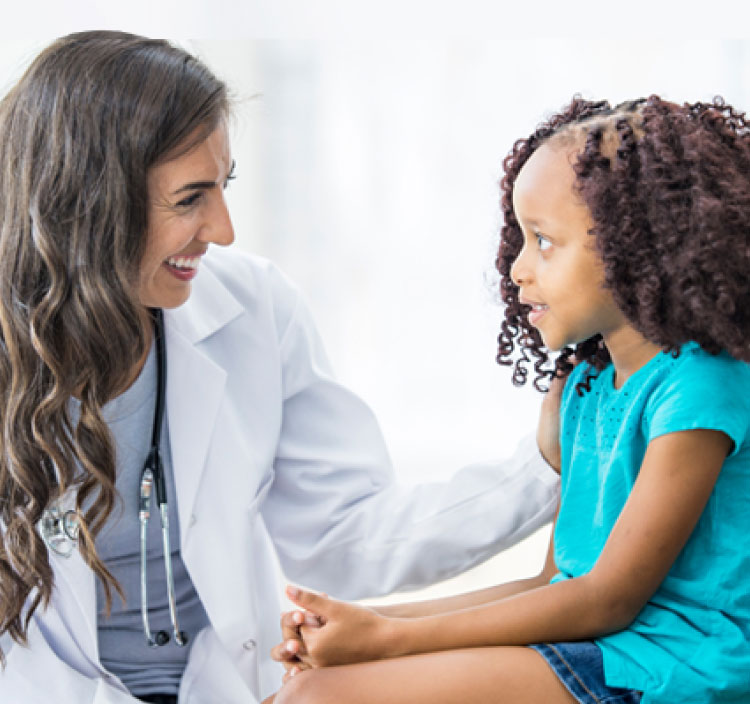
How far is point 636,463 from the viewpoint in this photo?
3.64 ft

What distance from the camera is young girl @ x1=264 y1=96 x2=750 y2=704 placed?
3.34 feet

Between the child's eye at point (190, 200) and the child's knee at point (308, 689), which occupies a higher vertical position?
the child's eye at point (190, 200)

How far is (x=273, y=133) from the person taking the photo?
2746mm

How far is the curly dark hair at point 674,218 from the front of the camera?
1.02 meters

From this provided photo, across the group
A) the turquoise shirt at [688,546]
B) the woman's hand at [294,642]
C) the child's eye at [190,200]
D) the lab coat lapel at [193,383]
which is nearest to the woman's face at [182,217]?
the child's eye at [190,200]

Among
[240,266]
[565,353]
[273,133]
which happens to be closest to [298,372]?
[240,266]

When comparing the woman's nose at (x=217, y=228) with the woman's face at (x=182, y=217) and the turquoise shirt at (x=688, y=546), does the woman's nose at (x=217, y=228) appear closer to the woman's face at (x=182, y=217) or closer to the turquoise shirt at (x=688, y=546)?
the woman's face at (x=182, y=217)

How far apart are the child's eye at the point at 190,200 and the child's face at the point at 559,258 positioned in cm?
46

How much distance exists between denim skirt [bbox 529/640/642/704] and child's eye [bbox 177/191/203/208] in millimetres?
755

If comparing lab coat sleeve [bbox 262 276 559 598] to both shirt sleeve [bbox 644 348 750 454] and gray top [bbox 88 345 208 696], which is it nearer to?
gray top [bbox 88 345 208 696]

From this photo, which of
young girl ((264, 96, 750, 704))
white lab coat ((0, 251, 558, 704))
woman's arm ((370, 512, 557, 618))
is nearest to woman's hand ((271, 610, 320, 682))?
young girl ((264, 96, 750, 704))

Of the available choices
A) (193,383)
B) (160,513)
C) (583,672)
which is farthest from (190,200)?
(583,672)

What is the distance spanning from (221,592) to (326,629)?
1.22 ft

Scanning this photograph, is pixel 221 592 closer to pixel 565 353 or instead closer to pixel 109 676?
pixel 109 676
